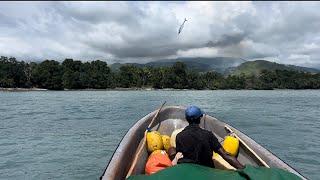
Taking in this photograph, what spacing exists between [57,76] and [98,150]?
121912 millimetres

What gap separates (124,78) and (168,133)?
133110 millimetres

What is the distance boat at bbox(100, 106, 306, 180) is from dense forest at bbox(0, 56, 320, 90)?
123118 mm

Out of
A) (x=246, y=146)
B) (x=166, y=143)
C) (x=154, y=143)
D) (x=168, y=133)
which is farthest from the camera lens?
(x=168, y=133)

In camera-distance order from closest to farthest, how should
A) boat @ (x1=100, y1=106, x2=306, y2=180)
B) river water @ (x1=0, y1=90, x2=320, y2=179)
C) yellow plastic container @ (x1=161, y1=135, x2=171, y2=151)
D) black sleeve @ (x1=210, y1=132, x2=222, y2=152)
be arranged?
black sleeve @ (x1=210, y1=132, x2=222, y2=152), boat @ (x1=100, y1=106, x2=306, y2=180), yellow plastic container @ (x1=161, y1=135, x2=171, y2=151), river water @ (x1=0, y1=90, x2=320, y2=179)

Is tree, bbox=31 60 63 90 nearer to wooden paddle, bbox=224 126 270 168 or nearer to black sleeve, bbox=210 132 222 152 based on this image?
wooden paddle, bbox=224 126 270 168

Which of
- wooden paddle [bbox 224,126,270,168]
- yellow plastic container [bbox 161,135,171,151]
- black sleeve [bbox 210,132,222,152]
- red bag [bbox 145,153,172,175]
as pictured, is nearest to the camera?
black sleeve [bbox 210,132,222,152]

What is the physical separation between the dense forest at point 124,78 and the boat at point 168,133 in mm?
123118

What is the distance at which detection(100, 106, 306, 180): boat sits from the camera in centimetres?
831

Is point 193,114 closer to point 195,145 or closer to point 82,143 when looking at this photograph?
point 195,145

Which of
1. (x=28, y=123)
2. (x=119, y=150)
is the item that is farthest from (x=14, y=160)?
(x=28, y=123)

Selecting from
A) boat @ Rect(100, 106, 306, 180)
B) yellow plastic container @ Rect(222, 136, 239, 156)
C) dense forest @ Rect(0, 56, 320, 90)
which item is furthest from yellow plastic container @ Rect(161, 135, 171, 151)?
dense forest @ Rect(0, 56, 320, 90)

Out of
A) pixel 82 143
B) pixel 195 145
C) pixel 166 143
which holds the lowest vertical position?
pixel 82 143

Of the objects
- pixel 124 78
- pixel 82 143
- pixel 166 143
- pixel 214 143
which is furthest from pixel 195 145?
pixel 124 78

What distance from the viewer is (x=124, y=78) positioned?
14625 cm
